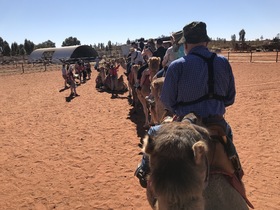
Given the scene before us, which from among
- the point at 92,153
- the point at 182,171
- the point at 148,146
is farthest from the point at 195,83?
the point at 92,153

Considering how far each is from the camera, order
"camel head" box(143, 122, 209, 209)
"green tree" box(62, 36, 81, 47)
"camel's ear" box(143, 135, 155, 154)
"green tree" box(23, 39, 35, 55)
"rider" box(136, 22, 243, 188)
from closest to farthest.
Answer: "camel head" box(143, 122, 209, 209) → "camel's ear" box(143, 135, 155, 154) → "rider" box(136, 22, 243, 188) → "green tree" box(23, 39, 35, 55) → "green tree" box(62, 36, 81, 47)

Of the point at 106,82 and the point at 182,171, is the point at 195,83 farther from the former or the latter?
the point at 106,82

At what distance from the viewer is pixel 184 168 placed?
1.50 meters

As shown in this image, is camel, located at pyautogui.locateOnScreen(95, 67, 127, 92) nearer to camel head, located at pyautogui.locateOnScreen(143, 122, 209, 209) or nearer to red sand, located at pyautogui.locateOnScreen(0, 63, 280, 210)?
red sand, located at pyautogui.locateOnScreen(0, 63, 280, 210)

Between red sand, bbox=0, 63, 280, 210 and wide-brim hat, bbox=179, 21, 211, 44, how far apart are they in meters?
3.16

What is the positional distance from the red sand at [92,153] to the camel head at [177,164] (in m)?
3.37

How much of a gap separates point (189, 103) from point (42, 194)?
403cm

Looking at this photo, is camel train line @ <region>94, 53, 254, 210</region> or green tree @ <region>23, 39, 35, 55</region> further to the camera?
green tree @ <region>23, 39, 35, 55</region>

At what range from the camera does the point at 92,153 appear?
23.6 ft

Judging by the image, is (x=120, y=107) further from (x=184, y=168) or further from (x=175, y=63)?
(x=184, y=168)

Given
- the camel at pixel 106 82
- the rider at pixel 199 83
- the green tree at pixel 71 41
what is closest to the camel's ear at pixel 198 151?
the rider at pixel 199 83

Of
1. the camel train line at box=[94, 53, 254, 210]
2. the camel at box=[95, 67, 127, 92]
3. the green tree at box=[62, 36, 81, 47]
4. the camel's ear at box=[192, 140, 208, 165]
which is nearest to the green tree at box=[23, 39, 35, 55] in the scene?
the green tree at box=[62, 36, 81, 47]

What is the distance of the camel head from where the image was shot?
1.44m

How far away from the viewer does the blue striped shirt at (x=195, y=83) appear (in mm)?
2334
